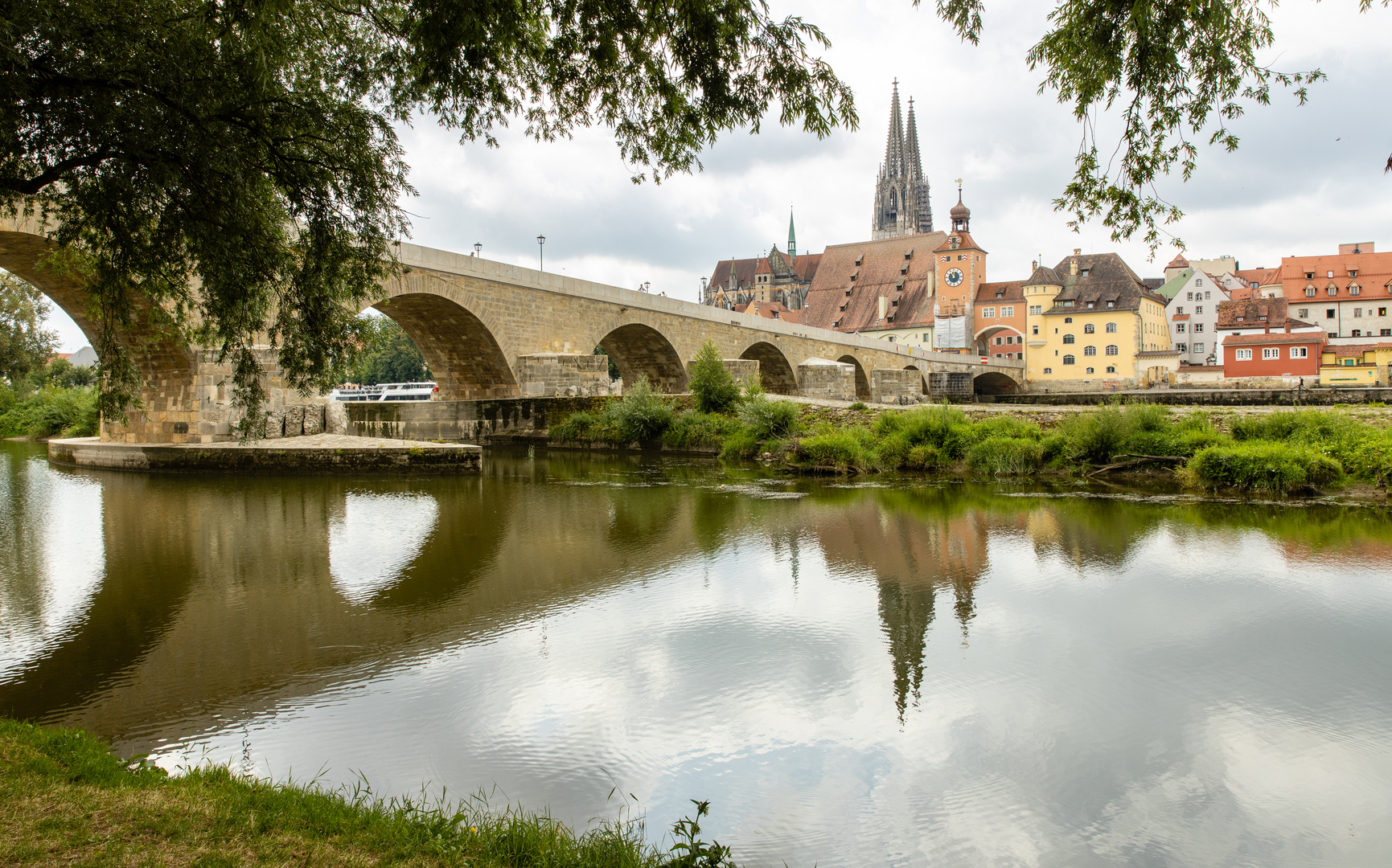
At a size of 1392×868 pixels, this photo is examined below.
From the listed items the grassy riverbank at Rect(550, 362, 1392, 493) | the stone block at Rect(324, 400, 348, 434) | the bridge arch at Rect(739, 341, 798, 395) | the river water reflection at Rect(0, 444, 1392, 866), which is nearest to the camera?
the river water reflection at Rect(0, 444, 1392, 866)

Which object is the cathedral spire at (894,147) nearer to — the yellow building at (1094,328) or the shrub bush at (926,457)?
the yellow building at (1094,328)

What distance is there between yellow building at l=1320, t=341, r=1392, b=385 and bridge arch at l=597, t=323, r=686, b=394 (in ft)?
116

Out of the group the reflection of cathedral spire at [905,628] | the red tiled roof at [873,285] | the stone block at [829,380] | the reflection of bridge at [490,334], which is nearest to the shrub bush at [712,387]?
the reflection of bridge at [490,334]

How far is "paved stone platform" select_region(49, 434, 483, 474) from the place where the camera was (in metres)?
13.5

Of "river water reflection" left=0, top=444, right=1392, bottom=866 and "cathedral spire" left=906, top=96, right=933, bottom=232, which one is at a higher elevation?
"cathedral spire" left=906, top=96, right=933, bottom=232

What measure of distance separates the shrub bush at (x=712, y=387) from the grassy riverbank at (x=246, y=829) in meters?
16.7

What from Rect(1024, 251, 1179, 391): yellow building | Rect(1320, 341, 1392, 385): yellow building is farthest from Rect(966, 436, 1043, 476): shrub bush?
Rect(1024, 251, 1179, 391): yellow building

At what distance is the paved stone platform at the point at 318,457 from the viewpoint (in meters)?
13.5

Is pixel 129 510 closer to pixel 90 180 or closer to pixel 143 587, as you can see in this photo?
pixel 143 587

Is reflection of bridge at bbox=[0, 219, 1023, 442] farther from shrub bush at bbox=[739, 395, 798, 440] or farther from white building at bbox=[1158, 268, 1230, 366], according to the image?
white building at bbox=[1158, 268, 1230, 366]

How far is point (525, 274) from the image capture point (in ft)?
71.8

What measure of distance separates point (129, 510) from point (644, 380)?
38.4 feet

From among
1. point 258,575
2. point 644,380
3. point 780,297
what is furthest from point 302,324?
point 780,297

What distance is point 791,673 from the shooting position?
14.3 ft
